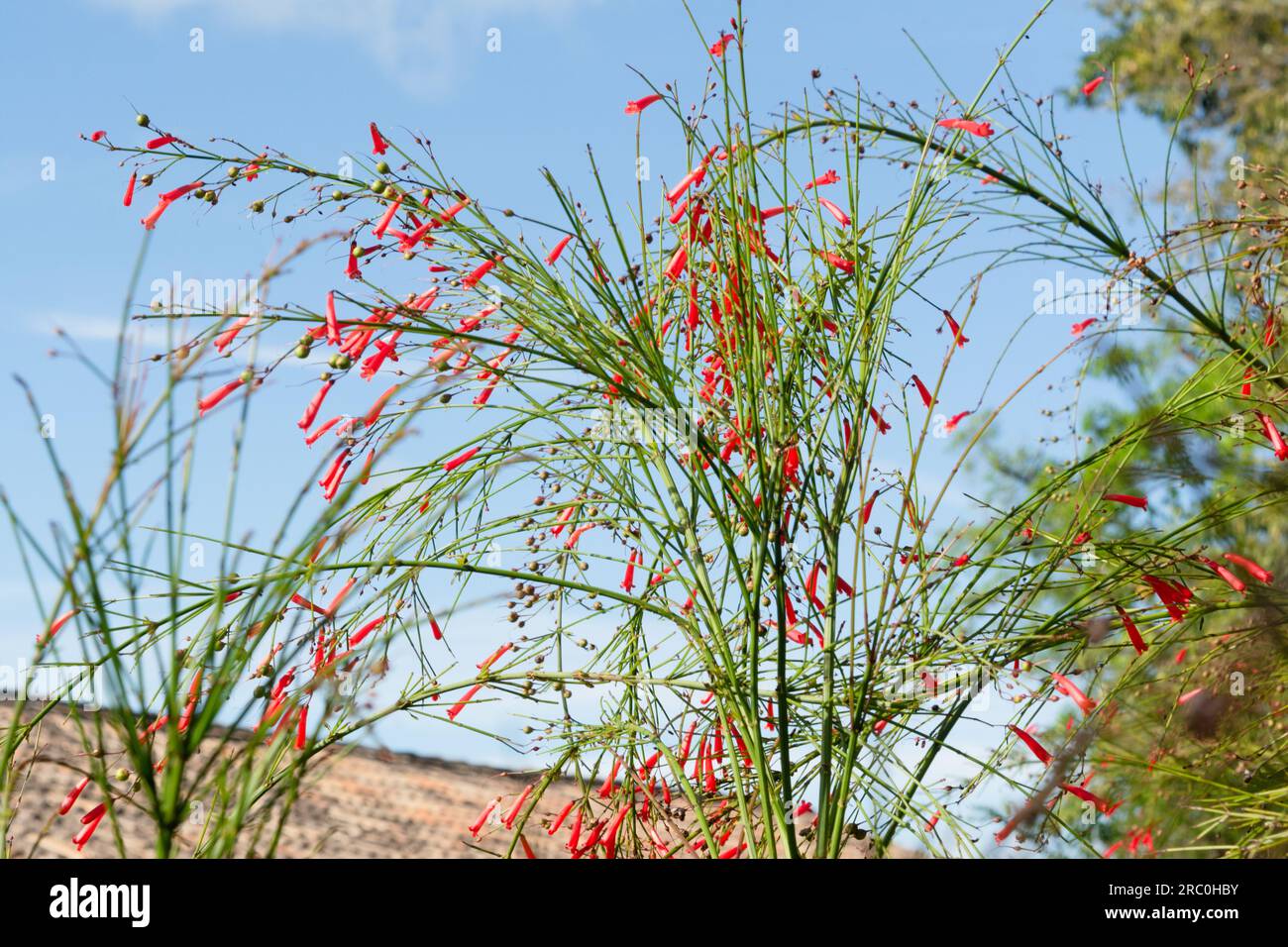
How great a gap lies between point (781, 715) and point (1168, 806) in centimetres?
202

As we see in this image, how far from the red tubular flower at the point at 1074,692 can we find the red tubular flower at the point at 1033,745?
13 cm

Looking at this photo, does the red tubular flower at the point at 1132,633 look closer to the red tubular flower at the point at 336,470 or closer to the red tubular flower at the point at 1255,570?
the red tubular flower at the point at 1255,570

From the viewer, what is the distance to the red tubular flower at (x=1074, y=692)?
2328 millimetres

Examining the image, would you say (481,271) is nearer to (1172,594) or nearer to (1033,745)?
(1033,745)

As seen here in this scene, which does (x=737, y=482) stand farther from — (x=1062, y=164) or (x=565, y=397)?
(x=1062, y=164)

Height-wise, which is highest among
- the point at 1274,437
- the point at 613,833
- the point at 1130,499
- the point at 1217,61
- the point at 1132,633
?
the point at 1217,61

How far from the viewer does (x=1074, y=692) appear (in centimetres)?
238

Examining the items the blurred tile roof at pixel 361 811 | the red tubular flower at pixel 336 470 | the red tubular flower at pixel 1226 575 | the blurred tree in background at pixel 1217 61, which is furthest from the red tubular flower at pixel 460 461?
the blurred tree in background at pixel 1217 61

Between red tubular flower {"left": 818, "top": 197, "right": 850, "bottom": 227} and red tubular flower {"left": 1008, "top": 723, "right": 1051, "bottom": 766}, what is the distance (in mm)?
1235

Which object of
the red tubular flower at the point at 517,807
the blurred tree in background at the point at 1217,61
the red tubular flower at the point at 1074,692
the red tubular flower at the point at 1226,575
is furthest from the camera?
the blurred tree in background at the point at 1217,61

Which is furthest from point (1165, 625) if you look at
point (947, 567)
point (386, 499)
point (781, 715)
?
point (386, 499)

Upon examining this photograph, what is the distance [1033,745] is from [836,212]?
1.31m

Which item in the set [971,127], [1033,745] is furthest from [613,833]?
[971,127]
